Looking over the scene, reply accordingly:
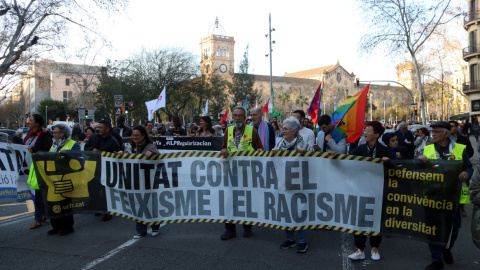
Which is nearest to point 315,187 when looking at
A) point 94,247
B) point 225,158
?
point 225,158

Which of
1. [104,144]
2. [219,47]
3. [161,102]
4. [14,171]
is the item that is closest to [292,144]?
[104,144]

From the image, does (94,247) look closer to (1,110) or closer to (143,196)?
(143,196)

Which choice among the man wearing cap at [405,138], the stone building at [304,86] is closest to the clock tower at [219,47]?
the stone building at [304,86]

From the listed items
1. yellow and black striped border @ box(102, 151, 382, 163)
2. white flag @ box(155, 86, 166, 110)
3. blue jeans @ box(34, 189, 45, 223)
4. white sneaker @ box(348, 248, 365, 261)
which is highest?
white flag @ box(155, 86, 166, 110)

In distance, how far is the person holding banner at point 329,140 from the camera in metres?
5.89

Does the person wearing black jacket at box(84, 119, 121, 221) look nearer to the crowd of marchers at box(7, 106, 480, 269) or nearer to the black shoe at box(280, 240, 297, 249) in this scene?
the crowd of marchers at box(7, 106, 480, 269)

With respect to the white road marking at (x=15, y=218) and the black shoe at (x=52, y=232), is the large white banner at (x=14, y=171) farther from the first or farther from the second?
the black shoe at (x=52, y=232)

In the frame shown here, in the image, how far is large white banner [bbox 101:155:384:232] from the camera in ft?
16.0

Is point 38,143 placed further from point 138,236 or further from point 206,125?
point 206,125

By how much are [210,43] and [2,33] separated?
262ft

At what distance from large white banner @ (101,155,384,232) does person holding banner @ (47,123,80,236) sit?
0.73 meters

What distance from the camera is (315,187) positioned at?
505 cm

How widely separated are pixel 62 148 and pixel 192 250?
274 centimetres

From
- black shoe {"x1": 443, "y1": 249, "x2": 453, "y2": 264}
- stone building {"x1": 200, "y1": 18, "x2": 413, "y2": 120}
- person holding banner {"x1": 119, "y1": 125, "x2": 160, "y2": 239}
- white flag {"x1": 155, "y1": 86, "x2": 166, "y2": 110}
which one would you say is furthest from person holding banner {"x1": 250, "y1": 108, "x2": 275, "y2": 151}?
stone building {"x1": 200, "y1": 18, "x2": 413, "y2": 120}
